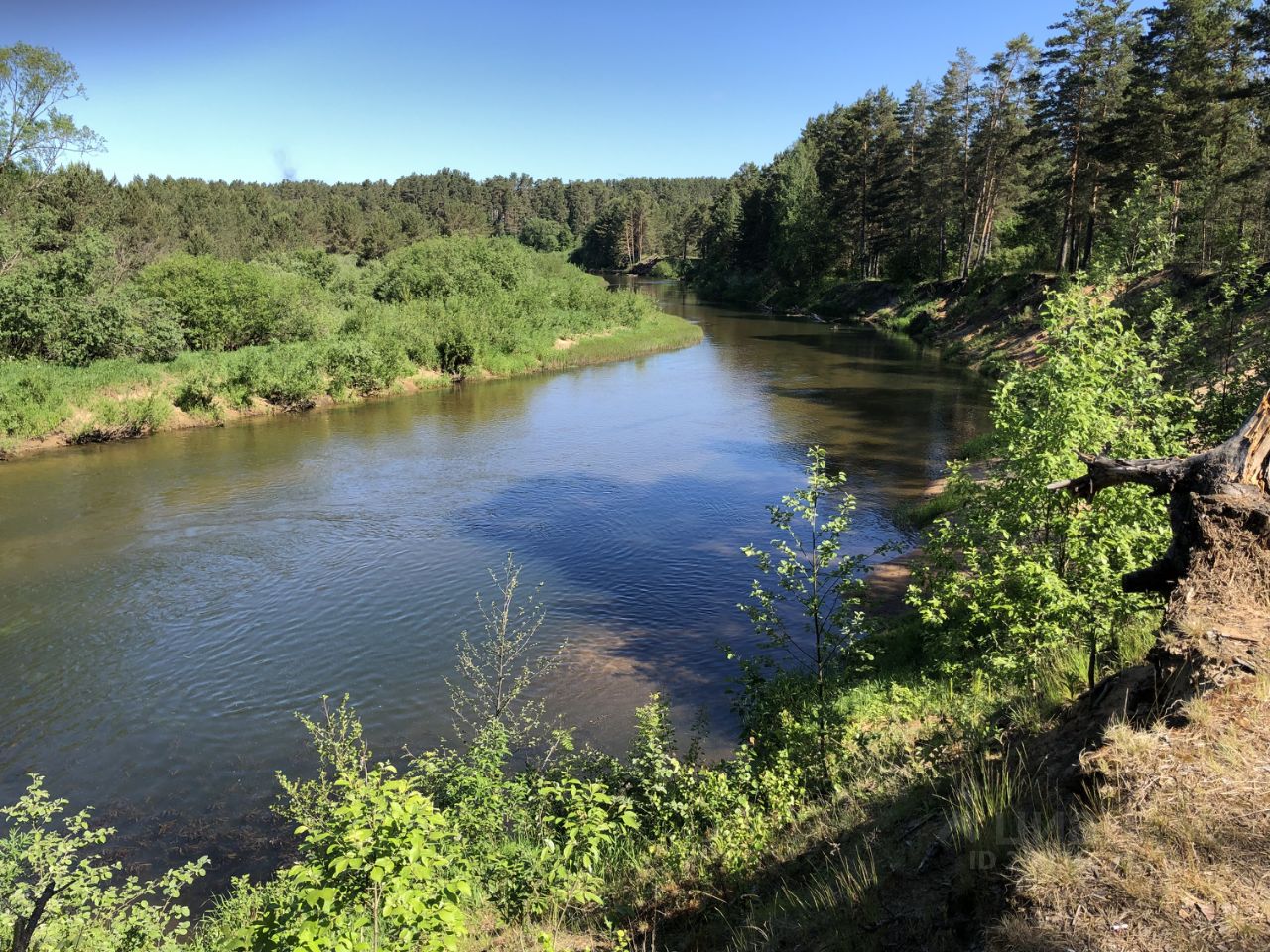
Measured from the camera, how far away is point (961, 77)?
64125mm

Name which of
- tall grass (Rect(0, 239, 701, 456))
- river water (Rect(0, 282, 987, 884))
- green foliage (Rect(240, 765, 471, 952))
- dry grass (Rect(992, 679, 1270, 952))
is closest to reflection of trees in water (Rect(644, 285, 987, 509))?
river water (Rect(0, 282, 987, 884))

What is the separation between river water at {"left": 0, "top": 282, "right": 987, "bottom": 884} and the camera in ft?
45.2

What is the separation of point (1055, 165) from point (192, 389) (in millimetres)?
60663

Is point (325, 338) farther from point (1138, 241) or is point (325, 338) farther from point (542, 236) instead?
point (542, 236)

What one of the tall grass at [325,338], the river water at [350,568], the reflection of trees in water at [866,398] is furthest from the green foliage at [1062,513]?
the tall grass at [325,338]

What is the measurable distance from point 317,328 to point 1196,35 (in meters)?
52.2

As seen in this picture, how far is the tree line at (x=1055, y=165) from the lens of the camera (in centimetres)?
3928

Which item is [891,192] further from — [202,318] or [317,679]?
[317,679]

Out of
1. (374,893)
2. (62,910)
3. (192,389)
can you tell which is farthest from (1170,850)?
(192,389)

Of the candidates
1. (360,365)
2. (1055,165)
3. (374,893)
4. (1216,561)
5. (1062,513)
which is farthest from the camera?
(1055,165)

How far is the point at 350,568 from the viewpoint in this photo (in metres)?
21.1

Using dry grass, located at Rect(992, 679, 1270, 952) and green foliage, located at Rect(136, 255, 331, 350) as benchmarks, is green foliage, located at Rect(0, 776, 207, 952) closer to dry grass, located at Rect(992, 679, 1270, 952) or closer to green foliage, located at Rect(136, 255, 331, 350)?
dry grass, located at Rect(992, 679, 1270, 952)

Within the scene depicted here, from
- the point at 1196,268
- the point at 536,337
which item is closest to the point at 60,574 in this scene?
the point at 536,337

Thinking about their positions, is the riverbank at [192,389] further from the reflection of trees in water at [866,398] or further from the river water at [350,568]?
the reflection of trees in water at [866,398]
